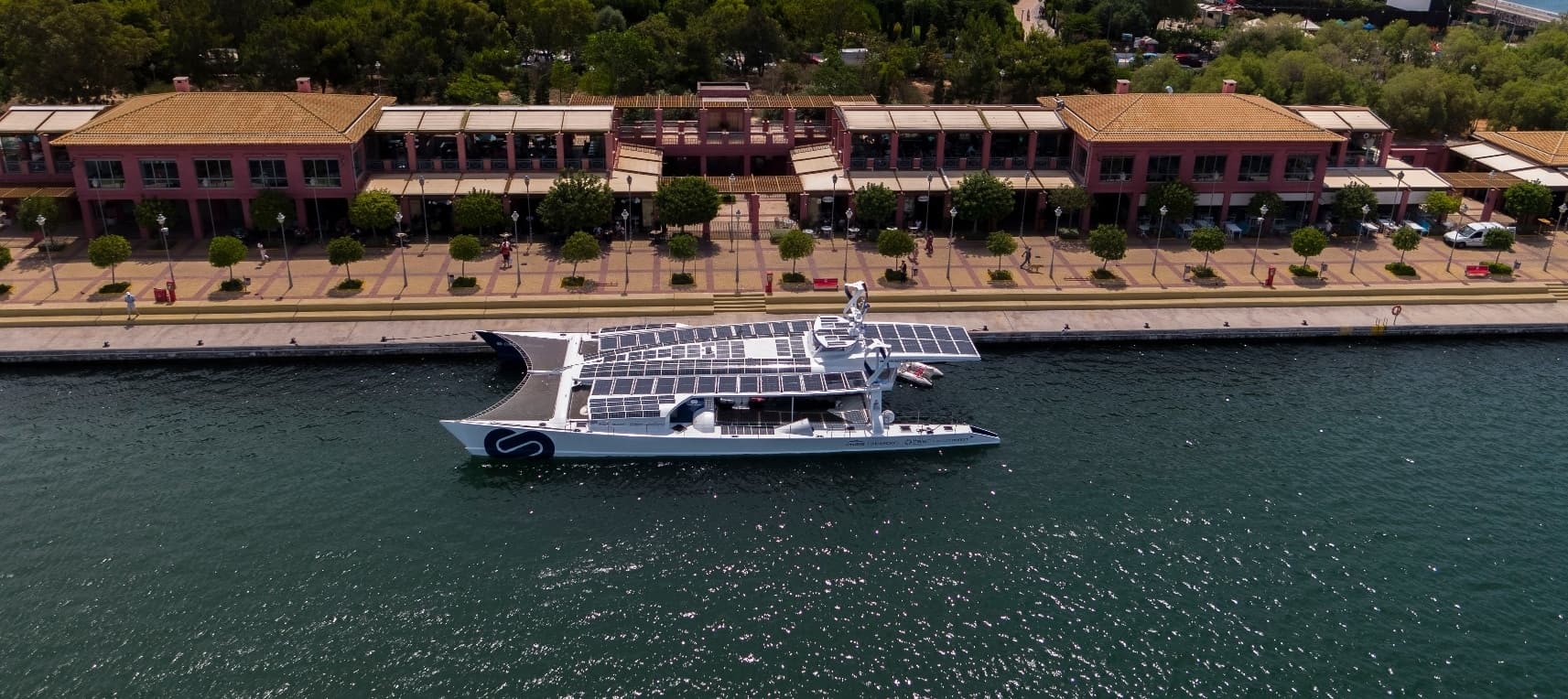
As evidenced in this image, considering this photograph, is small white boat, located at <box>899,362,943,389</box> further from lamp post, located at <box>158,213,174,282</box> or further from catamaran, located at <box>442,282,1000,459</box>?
lamp post, located at <box>158,213,174,282</box>

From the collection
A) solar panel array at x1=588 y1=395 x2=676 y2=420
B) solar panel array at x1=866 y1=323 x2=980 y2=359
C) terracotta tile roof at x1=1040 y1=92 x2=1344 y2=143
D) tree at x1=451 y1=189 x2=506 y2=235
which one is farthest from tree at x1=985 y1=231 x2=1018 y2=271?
tree at x1=451 y1=189 x2=506 y2=235

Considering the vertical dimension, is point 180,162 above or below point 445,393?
above

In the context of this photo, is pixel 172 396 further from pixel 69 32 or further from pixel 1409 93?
pixel 1409 93

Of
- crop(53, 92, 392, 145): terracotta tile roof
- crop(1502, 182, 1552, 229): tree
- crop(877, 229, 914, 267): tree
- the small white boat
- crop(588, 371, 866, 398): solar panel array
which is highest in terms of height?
crop(53, 92, 392, 145): terracotta tile roof

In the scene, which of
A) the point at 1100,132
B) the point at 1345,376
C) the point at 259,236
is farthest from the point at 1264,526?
the point at 259,236

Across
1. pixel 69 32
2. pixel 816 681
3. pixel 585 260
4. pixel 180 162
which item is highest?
pixel 69 32

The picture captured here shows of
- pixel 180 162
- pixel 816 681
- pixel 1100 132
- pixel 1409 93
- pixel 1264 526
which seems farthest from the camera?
pixel 1409 93
